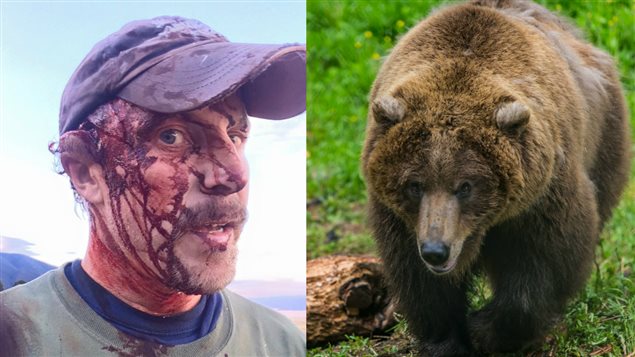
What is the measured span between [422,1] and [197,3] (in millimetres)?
5947

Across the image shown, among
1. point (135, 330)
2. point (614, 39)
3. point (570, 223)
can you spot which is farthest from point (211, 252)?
point (614, 39)

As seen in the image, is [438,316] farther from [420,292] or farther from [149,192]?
[149,192]

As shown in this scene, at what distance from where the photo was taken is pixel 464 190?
15.5 feet

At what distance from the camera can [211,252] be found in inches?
175

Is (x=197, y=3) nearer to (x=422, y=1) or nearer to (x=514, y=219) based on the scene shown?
(x=514, y=219)

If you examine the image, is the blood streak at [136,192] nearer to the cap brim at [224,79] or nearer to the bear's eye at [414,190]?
the cap brim at [224,79]

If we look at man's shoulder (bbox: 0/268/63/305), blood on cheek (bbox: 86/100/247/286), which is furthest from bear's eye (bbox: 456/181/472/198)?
man's shoulder (bbox: 0/268/63/305)

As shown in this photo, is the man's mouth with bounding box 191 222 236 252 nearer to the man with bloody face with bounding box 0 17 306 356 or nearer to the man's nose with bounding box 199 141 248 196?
the man with bloody face with bounding box 0 17 306 356

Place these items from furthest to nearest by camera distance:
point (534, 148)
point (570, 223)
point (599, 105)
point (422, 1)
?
point (422, 1)
point (599, 105)
point (570, 223)
point (534, 148)

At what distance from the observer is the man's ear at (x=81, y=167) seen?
4242 millimetres

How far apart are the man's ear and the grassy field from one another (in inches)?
86.4

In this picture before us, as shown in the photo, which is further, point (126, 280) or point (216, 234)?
point (216, 234)

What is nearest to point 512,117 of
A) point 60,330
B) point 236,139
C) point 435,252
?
point 435,252

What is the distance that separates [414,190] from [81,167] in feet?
5.35
